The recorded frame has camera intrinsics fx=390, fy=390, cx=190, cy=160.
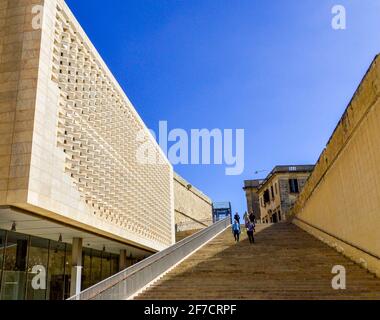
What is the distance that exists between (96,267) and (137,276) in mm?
13539

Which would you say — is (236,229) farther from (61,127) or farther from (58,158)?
(61,127)

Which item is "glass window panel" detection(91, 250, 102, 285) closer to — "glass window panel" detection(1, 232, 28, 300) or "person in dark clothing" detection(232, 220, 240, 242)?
"glass window panel" detection(1, 232, 28, 300)

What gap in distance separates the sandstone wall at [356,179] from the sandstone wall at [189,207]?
22598 mm

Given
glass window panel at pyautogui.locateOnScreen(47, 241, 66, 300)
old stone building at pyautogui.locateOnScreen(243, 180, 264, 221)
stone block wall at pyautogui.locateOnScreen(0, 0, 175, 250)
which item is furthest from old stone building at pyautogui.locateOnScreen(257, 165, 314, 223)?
glass window panel at pyautogui.locateOnScreen(47, 241, 66, 300)

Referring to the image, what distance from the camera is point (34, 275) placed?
16312 mm

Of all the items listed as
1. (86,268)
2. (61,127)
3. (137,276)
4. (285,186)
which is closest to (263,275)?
(137,276)

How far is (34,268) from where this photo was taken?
1628 centimetres

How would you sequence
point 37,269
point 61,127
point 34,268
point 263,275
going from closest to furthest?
point 263,275 → point 61,127 → point 34,268 → point 37,269

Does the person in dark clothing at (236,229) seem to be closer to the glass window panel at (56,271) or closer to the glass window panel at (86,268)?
the glass window panel at (56,271)

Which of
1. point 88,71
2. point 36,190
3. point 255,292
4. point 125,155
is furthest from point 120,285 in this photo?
point 125,155

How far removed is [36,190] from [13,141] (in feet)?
5.23

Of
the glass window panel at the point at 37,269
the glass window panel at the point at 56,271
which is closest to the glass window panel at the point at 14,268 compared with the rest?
the glass window panel at the point at 37,269

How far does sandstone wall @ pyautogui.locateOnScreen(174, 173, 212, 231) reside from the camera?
37.4 metres
